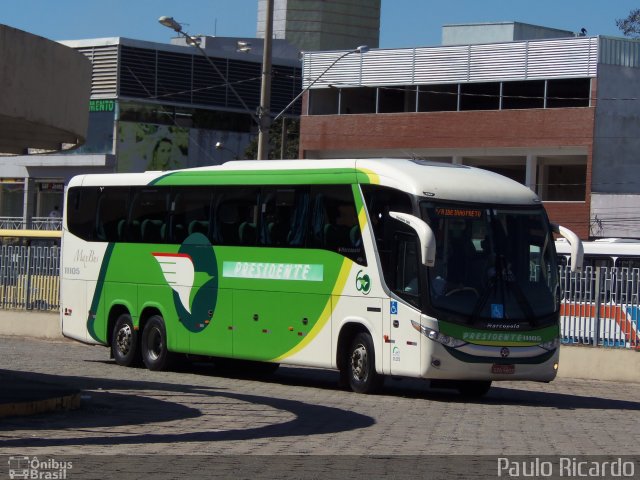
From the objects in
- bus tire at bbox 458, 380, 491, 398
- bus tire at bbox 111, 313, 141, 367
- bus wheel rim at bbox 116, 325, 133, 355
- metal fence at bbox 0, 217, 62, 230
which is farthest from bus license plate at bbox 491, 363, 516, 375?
metal fence at bbox 0, 217, 62, 230

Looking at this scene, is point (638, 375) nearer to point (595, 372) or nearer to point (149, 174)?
point (595, 372)

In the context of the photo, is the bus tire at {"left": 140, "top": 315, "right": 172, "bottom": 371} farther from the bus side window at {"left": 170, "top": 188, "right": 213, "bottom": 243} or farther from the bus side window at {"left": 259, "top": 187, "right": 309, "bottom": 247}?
the bus side window at {"left": 259, "top": 187, "right": 309, "bottom": 247}

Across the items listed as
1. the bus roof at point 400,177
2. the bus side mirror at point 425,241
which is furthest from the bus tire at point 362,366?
the bus roof at point 400,177

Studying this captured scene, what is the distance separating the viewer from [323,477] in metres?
9.80

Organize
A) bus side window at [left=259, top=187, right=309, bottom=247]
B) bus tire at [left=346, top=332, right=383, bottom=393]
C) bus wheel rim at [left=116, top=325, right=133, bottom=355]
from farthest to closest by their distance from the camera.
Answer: bus wheel rim at [left=116, top=325, right=133, bottom=355]
bus side window at [left=259, top=187, right=309, bottom=247]
bus tire at [left=346, top=332, right=383, bottom=393]

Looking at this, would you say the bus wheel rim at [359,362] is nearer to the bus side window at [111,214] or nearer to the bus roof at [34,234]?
the bus side window at [111,214]

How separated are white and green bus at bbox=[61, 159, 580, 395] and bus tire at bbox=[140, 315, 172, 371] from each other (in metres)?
0.03

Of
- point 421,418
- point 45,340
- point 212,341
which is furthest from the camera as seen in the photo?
point 45,340

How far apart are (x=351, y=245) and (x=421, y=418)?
12.6 feet

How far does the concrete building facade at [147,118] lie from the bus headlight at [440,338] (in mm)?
44230

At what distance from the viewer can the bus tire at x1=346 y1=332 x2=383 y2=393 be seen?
1780cm

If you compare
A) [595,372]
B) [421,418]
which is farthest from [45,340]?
[421,418]

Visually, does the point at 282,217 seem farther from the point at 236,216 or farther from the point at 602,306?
the point at 602,306

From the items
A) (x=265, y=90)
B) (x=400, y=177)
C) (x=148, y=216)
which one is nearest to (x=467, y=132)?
(x=265, y=90)
